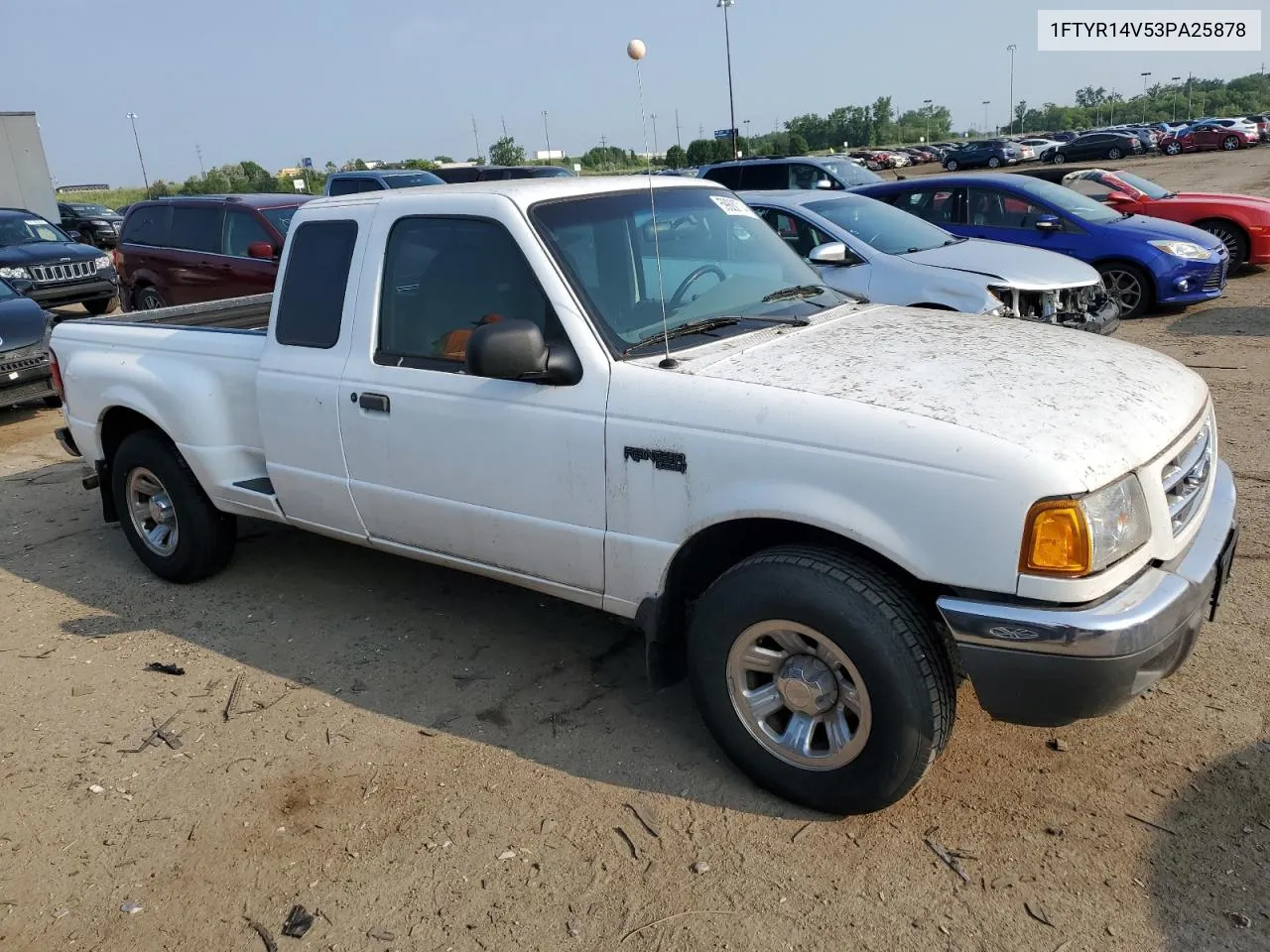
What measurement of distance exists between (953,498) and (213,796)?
271cm

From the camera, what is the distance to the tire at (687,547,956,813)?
2.87 meters

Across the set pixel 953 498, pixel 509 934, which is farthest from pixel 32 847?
pixel 953 498

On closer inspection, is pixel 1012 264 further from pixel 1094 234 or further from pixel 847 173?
pixel 847 173

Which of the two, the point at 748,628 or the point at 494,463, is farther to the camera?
the point at 494,463

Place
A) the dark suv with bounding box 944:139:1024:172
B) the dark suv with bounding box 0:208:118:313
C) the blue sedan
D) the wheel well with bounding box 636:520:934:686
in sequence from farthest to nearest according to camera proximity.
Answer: the dark suv with bounding box 944:139:1024:172 → the dark suv with bounding box 0:208:118:313 → the blue sedan → the wheel well with bounding box 636:520:934:686

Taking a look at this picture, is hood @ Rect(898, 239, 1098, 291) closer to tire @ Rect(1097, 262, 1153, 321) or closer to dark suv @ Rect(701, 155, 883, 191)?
tire @ Rect(1097, 262, 1153, 321)

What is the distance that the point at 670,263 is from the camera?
3.79 meters

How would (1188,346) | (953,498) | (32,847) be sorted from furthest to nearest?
(1188,346) < (32,847) < (953,498)

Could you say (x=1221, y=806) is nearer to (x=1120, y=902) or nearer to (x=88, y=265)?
(x=1120, y=902)

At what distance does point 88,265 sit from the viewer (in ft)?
48.8

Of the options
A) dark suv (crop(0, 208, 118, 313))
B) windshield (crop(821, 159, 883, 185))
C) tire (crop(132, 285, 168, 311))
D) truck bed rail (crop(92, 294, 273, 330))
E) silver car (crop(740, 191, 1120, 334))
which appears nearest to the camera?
truck bed rail (crop(92, 294, 273, 330))

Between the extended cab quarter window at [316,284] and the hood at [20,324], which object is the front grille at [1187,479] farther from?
the hood at [20,324]

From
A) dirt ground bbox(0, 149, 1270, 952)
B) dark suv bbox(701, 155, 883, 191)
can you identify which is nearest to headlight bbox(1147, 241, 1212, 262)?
dark suv bbox(701, 155, 883, 191)

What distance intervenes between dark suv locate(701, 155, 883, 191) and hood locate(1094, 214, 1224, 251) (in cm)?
318
